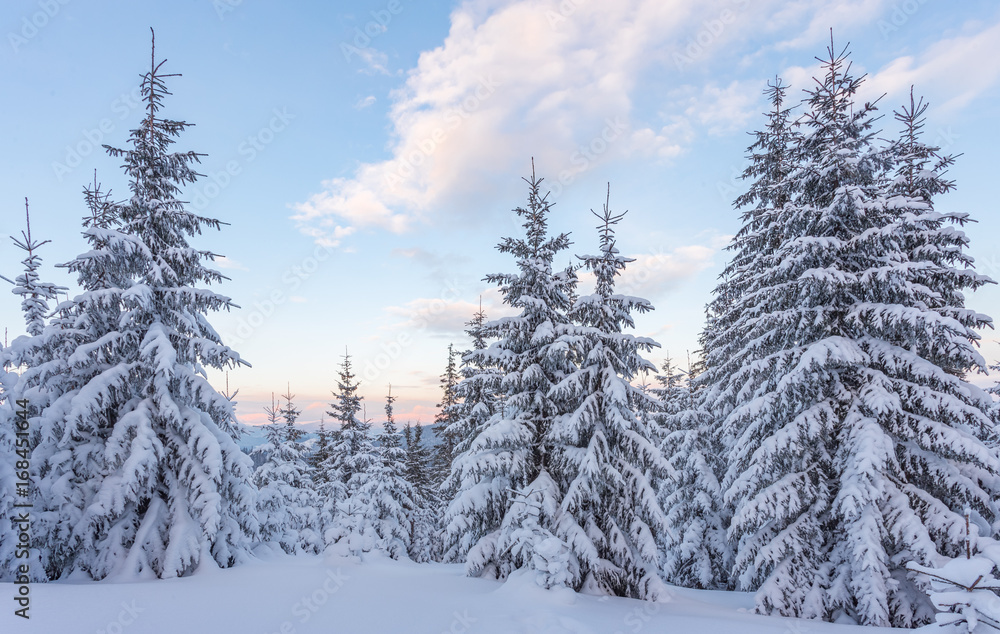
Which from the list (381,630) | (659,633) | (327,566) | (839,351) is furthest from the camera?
(327,566)

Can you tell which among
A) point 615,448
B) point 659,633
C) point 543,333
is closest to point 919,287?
point 615,448

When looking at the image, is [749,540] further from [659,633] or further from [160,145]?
[160,145]

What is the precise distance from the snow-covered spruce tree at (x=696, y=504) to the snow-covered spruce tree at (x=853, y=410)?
267 inches

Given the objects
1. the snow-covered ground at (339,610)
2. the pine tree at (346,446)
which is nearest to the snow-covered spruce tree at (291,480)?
the pine tree at (346,446)

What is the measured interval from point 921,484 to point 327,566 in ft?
52.7

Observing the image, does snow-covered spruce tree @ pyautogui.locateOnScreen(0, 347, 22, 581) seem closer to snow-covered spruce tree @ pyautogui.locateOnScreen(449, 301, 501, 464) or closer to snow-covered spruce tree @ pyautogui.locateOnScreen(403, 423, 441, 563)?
snow-covered spruce tree @ pyautogui.locateOnScreen(449, 301, 501, 464)

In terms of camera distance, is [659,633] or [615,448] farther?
[615,448]

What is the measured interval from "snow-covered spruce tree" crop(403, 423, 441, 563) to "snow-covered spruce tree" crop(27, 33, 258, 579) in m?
18.7

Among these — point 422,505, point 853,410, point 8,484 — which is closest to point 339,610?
point 8,484

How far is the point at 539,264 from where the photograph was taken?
14141 millimetres

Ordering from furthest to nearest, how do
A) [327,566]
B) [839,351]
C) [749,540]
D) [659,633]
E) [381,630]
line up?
[327,566] → [749,540] → [839,351] → [659,633] → [381,630]

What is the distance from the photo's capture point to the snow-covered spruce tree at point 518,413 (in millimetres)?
12562

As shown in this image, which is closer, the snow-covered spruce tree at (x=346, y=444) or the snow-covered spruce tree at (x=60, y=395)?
the snow-covered spruce tree at (x=60, y=395)

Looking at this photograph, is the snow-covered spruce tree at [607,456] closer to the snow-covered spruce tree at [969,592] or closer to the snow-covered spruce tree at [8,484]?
the snow-covered spruce tree at [969,592]
